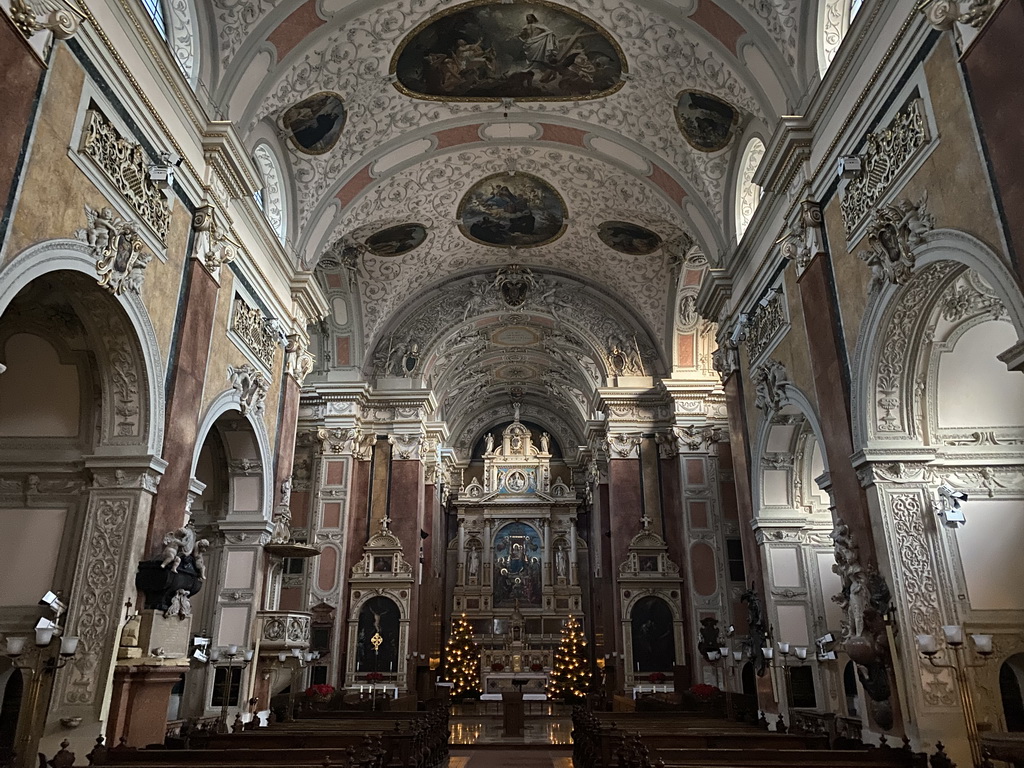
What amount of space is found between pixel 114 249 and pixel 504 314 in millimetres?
16132

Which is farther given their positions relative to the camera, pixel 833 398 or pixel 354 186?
pixel 354 186

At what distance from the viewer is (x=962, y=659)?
27.1ft

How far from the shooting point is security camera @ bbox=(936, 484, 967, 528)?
887cm

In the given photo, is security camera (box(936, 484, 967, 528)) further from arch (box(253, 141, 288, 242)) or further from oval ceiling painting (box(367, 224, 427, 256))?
oval ceiling painting (box(367, 224, 427, 256))

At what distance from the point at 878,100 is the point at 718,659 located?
13593mm

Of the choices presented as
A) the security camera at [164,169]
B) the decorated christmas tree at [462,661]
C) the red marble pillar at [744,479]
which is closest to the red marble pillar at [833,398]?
the red marble pillar at [744,479]

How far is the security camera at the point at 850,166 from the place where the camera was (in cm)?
930

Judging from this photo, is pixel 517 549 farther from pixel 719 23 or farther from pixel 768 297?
pixel 719 23

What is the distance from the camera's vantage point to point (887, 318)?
347 inches

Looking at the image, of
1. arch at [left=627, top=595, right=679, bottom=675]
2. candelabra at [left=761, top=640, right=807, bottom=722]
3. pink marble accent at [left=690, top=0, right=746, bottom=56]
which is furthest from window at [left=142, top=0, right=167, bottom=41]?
arch at [left=627, top=595, right=679, bottom=675]

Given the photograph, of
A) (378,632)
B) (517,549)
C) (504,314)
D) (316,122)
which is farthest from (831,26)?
(517,549)

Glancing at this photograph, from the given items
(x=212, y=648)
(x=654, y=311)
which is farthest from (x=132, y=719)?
(x=654, y=311)

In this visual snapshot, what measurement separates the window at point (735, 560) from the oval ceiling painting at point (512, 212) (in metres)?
9.25

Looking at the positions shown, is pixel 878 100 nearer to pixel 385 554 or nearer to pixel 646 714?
pixel 646 714
